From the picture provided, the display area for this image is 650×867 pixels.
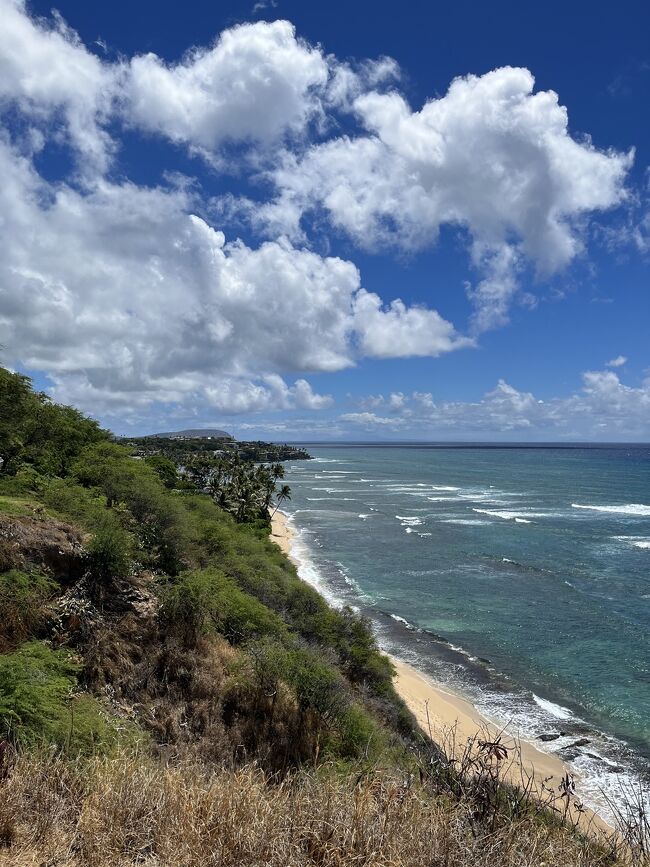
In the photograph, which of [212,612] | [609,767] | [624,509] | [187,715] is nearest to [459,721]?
[609,767]

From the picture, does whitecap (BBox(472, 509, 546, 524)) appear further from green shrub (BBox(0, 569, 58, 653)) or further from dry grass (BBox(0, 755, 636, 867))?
dry grass (BBox(0, 755, 636, 867))

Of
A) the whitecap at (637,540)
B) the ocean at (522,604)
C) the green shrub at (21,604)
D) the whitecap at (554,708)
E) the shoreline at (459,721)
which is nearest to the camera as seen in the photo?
the green shrub at (21,604)

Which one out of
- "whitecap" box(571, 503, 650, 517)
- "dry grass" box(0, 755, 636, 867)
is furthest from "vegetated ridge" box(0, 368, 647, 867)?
"whitecap" box(571, 503, 650, 517)

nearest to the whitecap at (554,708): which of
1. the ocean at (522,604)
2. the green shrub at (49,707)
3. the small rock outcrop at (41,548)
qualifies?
the ocean at (522,604)

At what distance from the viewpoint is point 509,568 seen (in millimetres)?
47938

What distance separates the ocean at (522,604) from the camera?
23.6 metres

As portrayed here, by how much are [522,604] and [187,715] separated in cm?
3019

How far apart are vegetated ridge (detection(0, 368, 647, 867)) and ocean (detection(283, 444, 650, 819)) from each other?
2.75 m

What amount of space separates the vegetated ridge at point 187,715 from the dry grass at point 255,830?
0.07ft

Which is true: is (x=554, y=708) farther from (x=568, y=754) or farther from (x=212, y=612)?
(x=212, y=612)

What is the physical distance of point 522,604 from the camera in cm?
3866

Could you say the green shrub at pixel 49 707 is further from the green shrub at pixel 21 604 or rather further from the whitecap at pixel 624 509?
the whitecap at pixel 624 509

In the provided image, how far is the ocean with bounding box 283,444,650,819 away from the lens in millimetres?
23625

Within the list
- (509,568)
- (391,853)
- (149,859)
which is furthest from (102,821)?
(509,568)
